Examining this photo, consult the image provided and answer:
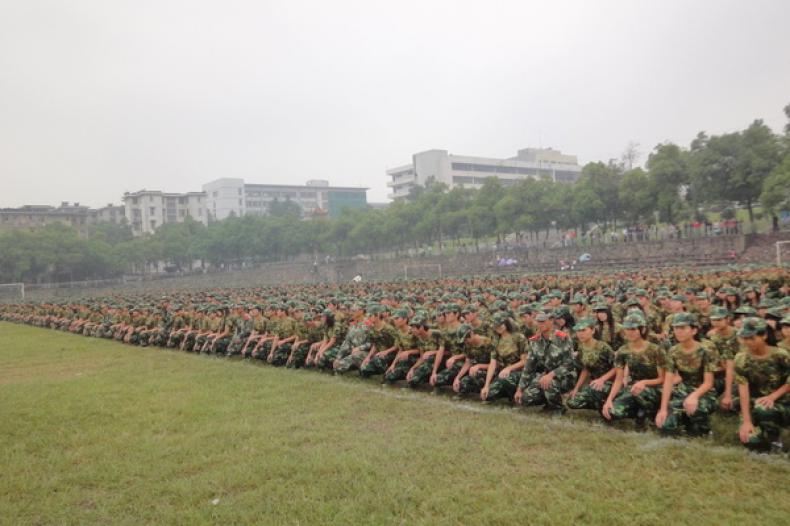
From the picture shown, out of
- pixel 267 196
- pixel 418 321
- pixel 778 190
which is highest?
pixel 267 196

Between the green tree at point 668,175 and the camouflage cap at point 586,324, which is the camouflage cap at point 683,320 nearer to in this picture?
the camouflage cap at point 586,324

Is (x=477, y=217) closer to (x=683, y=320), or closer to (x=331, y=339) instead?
(x=331, y=339)

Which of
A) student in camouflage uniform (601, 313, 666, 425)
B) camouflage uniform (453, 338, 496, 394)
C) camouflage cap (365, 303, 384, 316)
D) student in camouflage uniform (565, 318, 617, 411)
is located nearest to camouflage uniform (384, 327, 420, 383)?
camouflage cap (365, 303, 384, 316)

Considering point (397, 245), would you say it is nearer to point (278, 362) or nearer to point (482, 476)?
point (278, 362)

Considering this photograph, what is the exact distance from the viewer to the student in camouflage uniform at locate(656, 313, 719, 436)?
5824 mm

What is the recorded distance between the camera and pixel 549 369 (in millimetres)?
7312

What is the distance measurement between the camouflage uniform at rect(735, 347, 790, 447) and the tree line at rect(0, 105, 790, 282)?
87.4 ft

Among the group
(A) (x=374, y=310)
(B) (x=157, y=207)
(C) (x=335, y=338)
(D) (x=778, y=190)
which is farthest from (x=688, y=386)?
(B) (x=157, y=207)

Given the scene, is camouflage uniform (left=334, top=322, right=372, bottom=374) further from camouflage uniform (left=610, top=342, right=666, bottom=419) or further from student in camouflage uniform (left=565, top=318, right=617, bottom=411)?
camouflage uniform (left=610, top=342, right=666, bottom=419)

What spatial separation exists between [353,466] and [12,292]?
53514mm

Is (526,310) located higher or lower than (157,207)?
lower

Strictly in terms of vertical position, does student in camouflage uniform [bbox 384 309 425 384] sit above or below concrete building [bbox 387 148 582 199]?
below

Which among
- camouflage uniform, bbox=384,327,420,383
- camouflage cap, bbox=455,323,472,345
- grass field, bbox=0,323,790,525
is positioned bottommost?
grass field, bbox=0,323,790,525

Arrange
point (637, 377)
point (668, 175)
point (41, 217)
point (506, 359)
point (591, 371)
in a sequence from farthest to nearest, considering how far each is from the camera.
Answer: point (41, 217) → point (668, 175) → point (506, 359) → point (591, 371) → point (637, 377)
